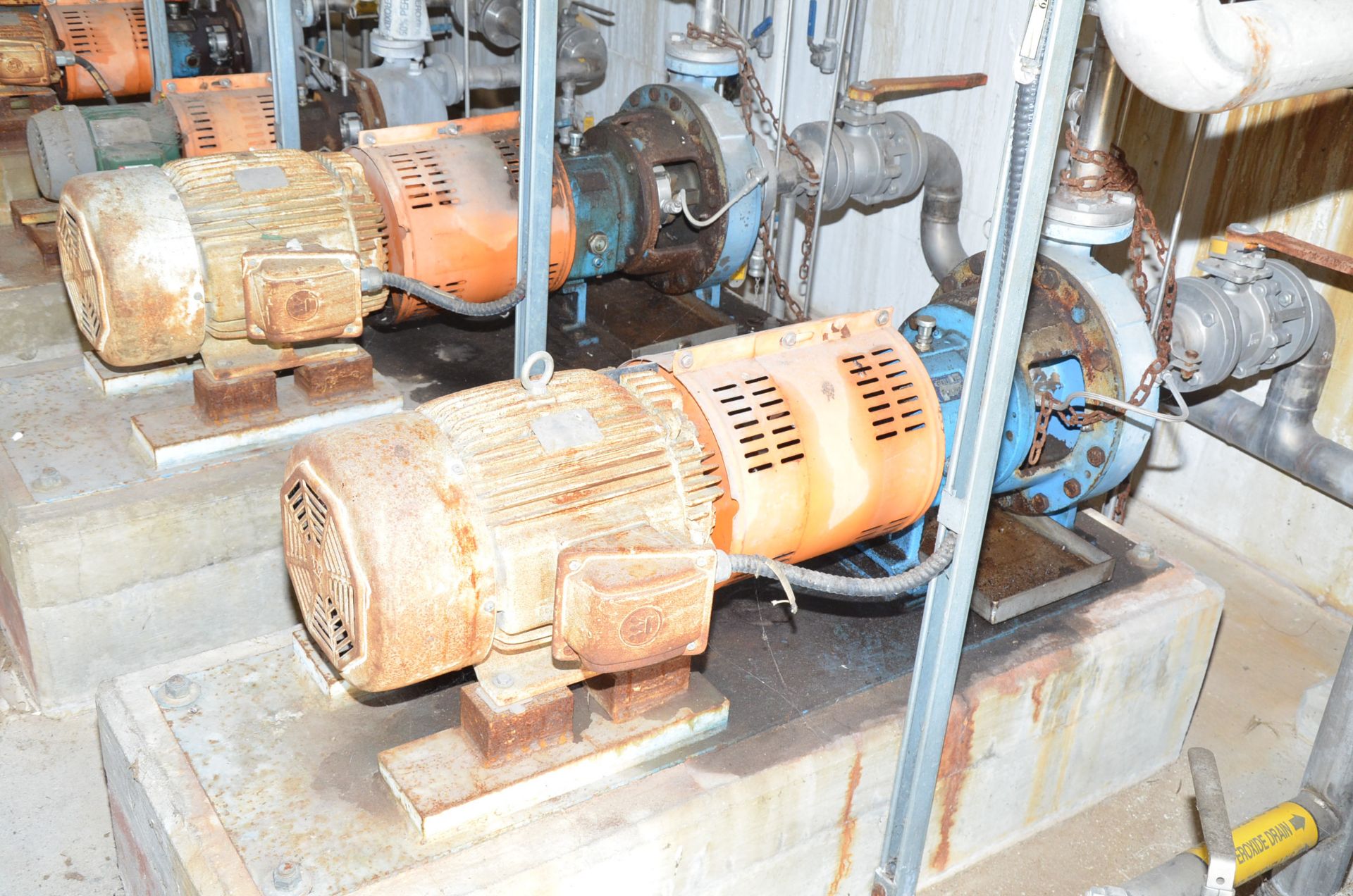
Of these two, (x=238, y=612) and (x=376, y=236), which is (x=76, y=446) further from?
(x=376, y=236)

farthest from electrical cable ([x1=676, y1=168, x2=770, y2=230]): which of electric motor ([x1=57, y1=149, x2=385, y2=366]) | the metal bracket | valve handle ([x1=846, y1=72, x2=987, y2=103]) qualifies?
the metal bracket

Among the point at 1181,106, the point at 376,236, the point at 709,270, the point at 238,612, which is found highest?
the point at 1181,106

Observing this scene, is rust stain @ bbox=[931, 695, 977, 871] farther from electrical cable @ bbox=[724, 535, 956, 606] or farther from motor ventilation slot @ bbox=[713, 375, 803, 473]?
motor ventilation slot @ bbox=[713, 375, 803, 473]

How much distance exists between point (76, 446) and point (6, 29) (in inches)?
88.8

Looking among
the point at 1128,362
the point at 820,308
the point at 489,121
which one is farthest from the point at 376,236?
the point at 820,308

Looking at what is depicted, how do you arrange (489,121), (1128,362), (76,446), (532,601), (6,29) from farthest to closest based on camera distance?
1. (6,29)
2. (489,121)
3. (76,446)
4. (1128,362)
5. (532,601)

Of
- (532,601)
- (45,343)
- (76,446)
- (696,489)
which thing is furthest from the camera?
(45,343)

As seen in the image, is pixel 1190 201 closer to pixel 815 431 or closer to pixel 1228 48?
pixel 1228 48

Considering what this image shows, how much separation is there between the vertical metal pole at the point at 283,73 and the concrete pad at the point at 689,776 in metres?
1.70

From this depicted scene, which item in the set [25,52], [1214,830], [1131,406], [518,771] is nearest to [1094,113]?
[1131,406]

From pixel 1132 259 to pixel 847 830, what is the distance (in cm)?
121

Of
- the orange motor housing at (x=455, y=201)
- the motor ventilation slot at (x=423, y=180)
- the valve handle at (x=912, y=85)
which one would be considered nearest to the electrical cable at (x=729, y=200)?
the orange motor housing at (x=455, y=201)

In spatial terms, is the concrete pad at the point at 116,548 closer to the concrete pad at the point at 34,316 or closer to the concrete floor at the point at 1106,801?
the concrete floor at the point at 1106,801

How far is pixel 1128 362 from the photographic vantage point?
2.49 m
